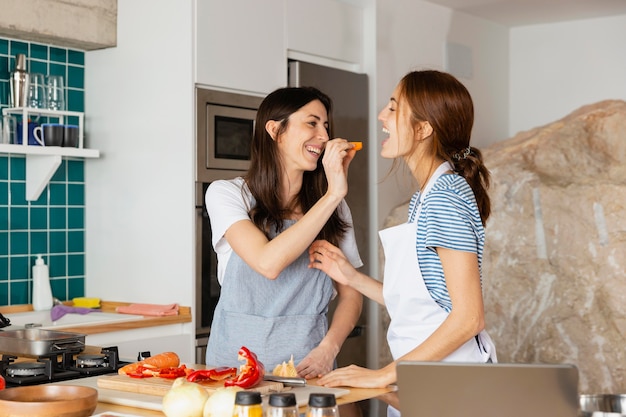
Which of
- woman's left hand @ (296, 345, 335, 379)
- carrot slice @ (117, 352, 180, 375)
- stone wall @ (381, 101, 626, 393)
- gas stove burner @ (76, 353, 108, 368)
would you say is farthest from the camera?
stone wall @ (381, 101, 626, 393)

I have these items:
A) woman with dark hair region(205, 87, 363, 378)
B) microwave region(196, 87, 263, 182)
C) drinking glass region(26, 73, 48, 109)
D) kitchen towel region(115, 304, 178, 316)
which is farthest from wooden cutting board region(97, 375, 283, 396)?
drinking glass region(26, 73, 48, 109)

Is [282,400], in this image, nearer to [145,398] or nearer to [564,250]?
[145,398]

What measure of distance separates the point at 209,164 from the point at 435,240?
1.80 m

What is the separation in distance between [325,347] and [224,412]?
2.90ft

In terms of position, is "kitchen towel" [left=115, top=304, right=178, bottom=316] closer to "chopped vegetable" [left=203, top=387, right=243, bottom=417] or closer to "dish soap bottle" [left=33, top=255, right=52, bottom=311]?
"dish soap bottle" [left=33, top=255, right=52, bottom=311]

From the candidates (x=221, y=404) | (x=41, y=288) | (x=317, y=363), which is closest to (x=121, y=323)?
(x=41, y=288)

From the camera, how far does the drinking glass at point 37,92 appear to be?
3609mm

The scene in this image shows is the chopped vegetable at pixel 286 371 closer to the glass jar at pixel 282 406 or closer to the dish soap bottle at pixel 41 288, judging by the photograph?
the glass jar at pixel 282 406

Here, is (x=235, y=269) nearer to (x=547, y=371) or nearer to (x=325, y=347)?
(x=325, y=347)

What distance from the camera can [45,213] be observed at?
12.4 feet

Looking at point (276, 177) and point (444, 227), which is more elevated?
point (276, 177)

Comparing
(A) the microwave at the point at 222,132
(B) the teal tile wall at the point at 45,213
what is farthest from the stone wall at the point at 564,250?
(B) the teal tile wall at the point at 45,213

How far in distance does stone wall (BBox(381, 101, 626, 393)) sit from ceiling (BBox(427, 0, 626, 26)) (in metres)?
0.94

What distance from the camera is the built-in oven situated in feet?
11.6
